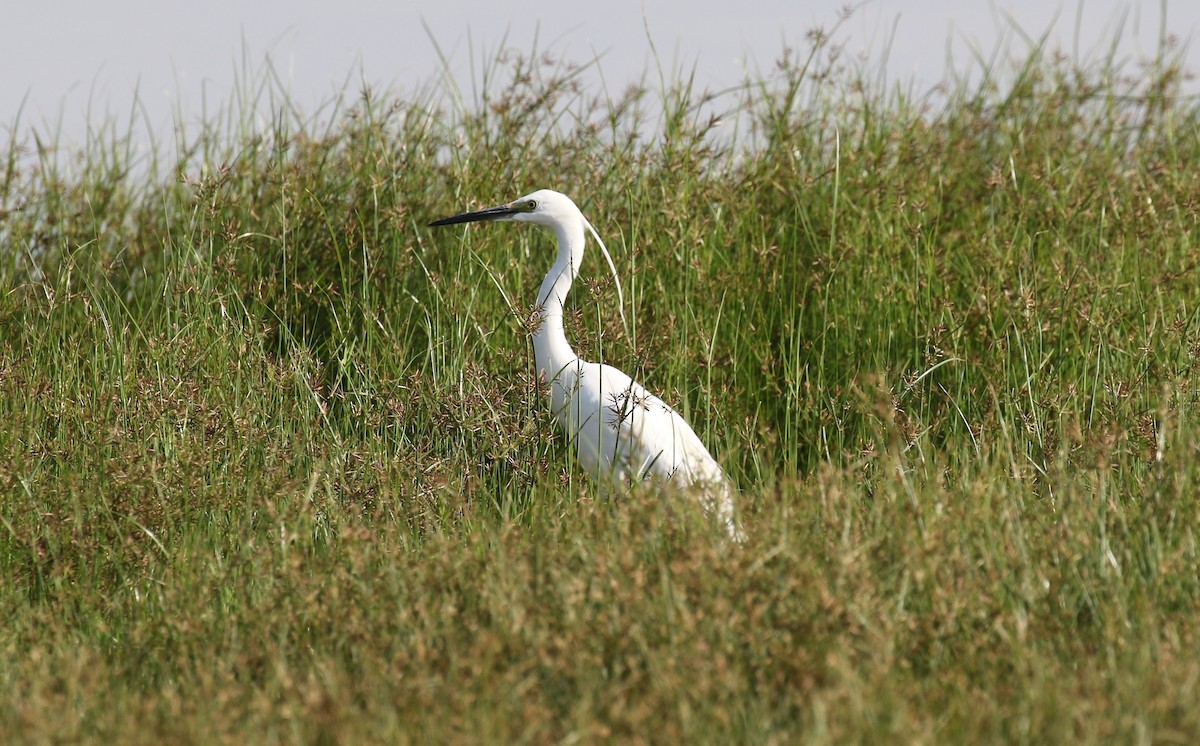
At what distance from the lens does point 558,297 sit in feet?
14.5

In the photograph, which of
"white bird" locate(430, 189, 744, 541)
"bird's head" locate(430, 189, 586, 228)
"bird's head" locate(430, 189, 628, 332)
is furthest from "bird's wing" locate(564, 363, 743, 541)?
"bird's head" locate(430, 189, 586, 228)

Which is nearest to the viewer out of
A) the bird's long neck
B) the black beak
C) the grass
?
the grass

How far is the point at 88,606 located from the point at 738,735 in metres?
1.70

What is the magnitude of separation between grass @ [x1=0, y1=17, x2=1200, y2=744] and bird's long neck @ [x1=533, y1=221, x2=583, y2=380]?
11cm

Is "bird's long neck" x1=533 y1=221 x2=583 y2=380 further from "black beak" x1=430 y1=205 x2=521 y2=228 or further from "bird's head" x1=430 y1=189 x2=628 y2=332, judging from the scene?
"black beak" x1=430 y1=205 x2=521 y2=228

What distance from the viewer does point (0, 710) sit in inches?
89.5

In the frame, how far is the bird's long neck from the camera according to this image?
14.4ft

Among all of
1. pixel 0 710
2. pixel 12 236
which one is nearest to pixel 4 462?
pixel 0 710

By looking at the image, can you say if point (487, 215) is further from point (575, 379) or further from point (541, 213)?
point (575, 379)

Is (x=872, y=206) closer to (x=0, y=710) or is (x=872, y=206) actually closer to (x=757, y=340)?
(x=757, y=340)

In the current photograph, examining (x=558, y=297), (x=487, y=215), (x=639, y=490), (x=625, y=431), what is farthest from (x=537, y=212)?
(x=639, y=490)

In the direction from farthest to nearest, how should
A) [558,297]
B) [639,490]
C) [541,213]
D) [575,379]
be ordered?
[541,213] → [558,297] → [575,379] → [639,490]

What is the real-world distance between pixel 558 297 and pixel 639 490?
173 centimetres

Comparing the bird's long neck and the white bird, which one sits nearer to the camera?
the white bird
